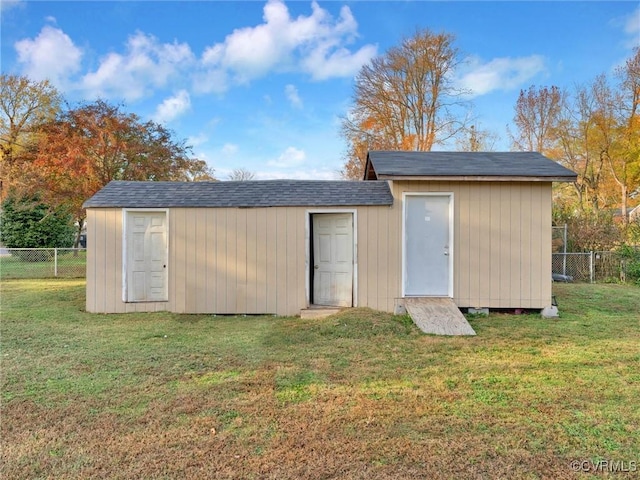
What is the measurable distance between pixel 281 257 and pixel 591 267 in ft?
29.2

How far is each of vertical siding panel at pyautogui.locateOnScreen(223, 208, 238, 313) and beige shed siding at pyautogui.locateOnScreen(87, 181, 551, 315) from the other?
2cm

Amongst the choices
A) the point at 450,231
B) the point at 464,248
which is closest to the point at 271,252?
the point at 450,231

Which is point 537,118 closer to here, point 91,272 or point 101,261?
point 101,261

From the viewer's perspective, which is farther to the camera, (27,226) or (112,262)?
(27,226)

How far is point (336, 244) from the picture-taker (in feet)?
21.4

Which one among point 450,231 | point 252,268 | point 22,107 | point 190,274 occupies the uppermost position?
point 22,107

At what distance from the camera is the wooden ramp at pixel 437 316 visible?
4938 mm

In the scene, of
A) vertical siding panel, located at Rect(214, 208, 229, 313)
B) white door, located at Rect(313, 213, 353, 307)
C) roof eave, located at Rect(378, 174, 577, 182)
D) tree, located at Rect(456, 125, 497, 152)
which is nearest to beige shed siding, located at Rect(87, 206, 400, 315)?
vertical siding panel, located at Rect(214, 208, 229, 313)

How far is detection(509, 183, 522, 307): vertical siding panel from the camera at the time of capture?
20.2ft

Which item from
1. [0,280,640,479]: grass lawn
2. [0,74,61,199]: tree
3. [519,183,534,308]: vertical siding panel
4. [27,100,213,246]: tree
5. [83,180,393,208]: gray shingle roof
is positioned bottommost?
[0,280,640,479]: grass lawn

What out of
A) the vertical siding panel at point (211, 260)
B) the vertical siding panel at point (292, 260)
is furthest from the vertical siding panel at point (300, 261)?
the vertical siding panel at point (211, 260)

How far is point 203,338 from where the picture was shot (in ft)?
15.8

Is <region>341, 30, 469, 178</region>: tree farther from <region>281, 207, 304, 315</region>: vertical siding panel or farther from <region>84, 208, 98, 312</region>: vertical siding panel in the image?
<region>84, 208, 98, 312</region>: vertical siding panel

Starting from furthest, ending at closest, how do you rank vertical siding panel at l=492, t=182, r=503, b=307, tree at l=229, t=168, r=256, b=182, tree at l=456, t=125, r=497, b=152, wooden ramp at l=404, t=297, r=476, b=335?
1. tree at l=229, t=168, r=256, b=182
2. tree at l=456, t=125, r=497, b=152
3. vertical siding panel at l=492, t=182, r=503, b=307
4. wooden ramp at l=404, t=297, r=476, b=335
